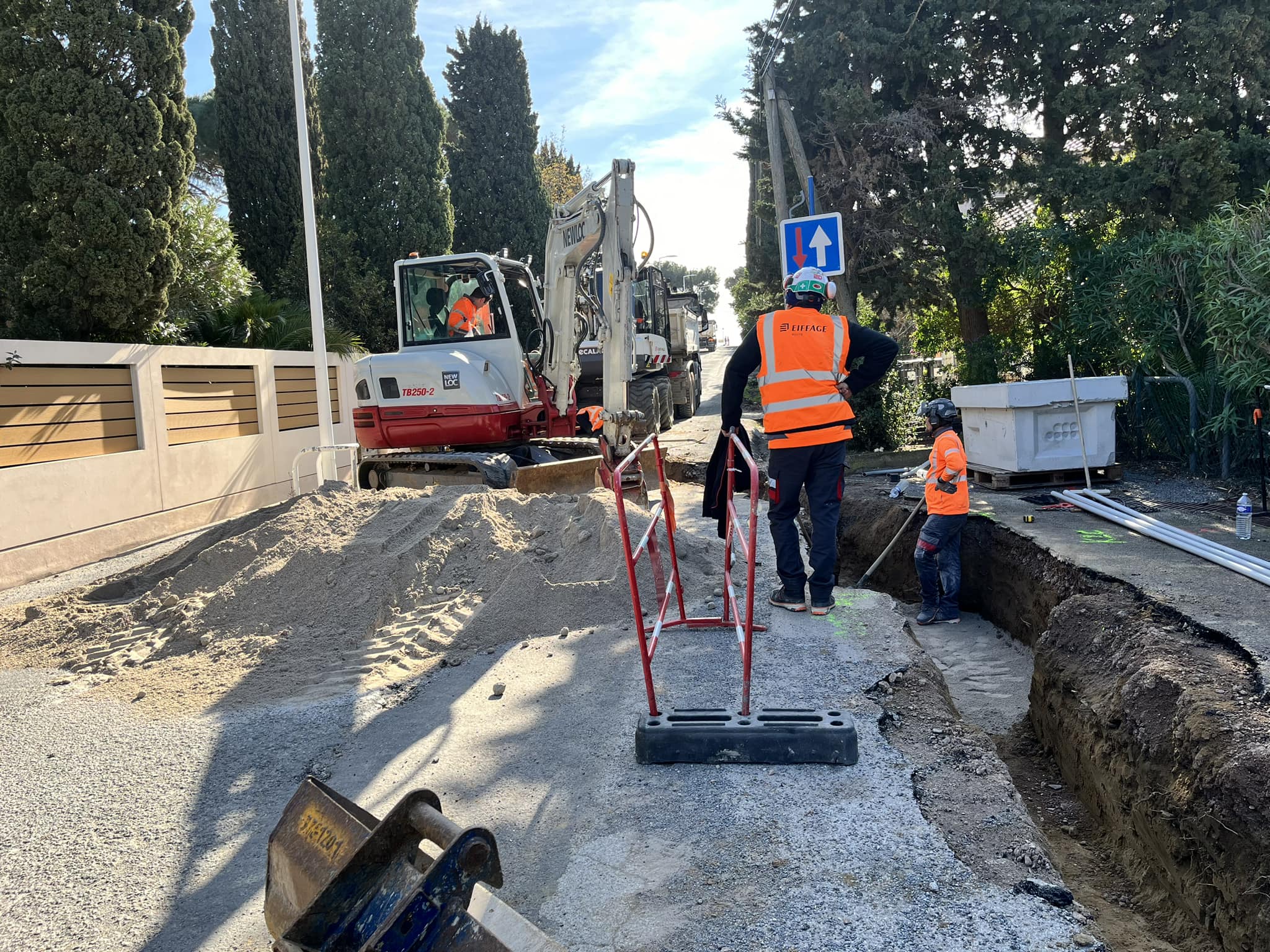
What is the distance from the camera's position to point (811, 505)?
5.69 meters

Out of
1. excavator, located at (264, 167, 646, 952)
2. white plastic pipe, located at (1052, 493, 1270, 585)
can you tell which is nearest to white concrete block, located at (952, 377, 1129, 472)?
white plastic pipe, located at (1052, 493, 1270, 585)

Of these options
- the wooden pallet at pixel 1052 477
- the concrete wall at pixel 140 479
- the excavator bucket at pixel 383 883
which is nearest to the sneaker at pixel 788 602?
the excavator bucket at pixel 383 883

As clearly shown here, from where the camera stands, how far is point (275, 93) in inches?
778

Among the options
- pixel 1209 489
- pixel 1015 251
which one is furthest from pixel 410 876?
pixel 1015 251

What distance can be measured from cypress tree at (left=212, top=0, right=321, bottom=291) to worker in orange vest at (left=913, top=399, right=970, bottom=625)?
16081 mm

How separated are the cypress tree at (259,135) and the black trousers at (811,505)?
16667mm

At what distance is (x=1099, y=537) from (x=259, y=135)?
59.8ft

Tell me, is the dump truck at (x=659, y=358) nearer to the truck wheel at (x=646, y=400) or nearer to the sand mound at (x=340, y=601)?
the truck wheel at (x=646, y=400)

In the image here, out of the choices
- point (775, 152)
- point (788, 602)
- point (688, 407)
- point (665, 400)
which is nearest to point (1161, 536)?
point (788, 602)

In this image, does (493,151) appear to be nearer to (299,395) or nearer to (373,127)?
(373,127)

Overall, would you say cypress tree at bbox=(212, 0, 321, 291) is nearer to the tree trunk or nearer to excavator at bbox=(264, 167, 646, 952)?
excavator at bbox=(264, 167, 646, 952)

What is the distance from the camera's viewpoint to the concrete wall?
8438 millimetres

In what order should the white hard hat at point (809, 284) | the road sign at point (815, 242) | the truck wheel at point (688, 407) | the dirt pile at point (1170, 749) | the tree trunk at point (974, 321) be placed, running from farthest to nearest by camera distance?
the truck wheel at point (688, 407), the tree trunk at point (974, 321), the road sign at point (815, 242), the white hard hat at point (809, 284), the dirt pile at point (1170, 749)

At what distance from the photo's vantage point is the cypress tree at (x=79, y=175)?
11039 millimetres
